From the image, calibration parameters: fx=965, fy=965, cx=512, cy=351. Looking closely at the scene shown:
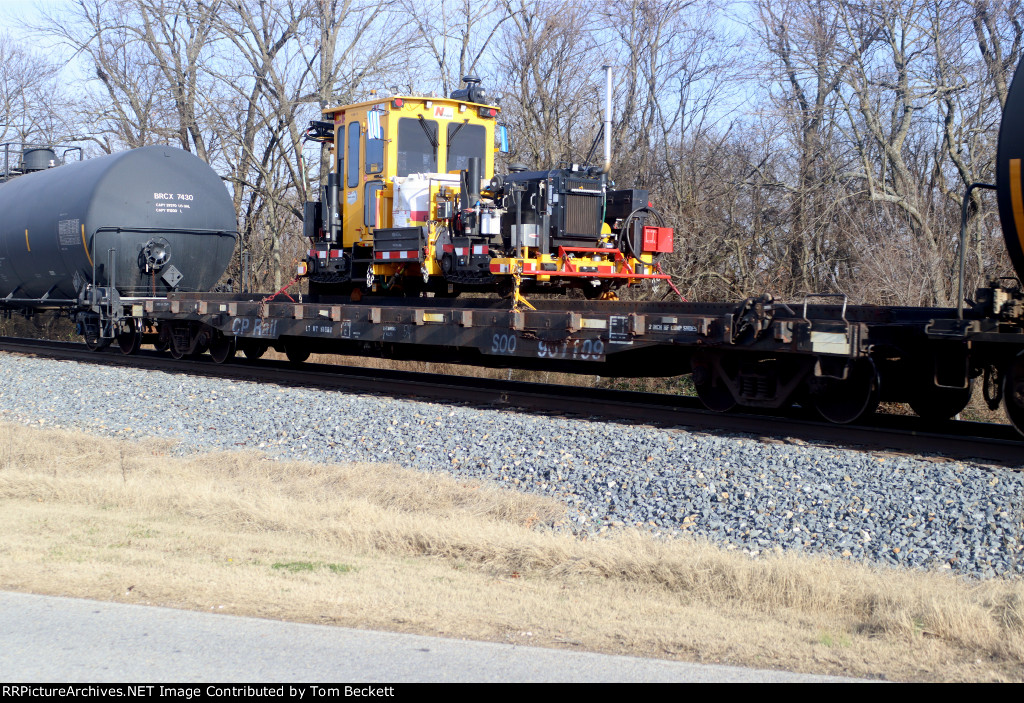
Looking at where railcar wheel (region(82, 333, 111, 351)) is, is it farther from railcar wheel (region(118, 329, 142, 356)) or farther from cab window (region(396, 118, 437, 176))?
cab window (region(396, 118, 437, 176))

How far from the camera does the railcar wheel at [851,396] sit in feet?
31.3

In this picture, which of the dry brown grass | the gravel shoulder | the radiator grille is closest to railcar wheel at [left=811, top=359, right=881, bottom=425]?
the gravel shoulder

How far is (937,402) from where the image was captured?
10.2 metres

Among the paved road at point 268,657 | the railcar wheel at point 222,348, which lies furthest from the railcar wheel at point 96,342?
the paved road at point 268,657

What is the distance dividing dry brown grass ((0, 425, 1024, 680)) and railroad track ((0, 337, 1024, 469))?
358 cm

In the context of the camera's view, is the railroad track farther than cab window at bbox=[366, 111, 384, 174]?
No

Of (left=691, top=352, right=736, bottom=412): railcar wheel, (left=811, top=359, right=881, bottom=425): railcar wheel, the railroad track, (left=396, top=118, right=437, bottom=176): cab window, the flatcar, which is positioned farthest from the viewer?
(left=396, top=118, right=437, bottom=176): cab window

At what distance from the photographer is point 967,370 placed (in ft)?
29.4

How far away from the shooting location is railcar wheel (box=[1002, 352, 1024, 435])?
8.45m

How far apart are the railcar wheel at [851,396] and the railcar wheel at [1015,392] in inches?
46.7

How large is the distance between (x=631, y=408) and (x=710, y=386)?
0.97 m

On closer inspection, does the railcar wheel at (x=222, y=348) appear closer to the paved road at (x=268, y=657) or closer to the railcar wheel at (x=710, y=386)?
the railcar wheel at (x=710, y=386)

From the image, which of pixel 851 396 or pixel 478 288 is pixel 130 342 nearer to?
pixel 478 288

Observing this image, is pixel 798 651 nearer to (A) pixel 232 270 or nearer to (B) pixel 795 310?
(B) pixel 795 310
